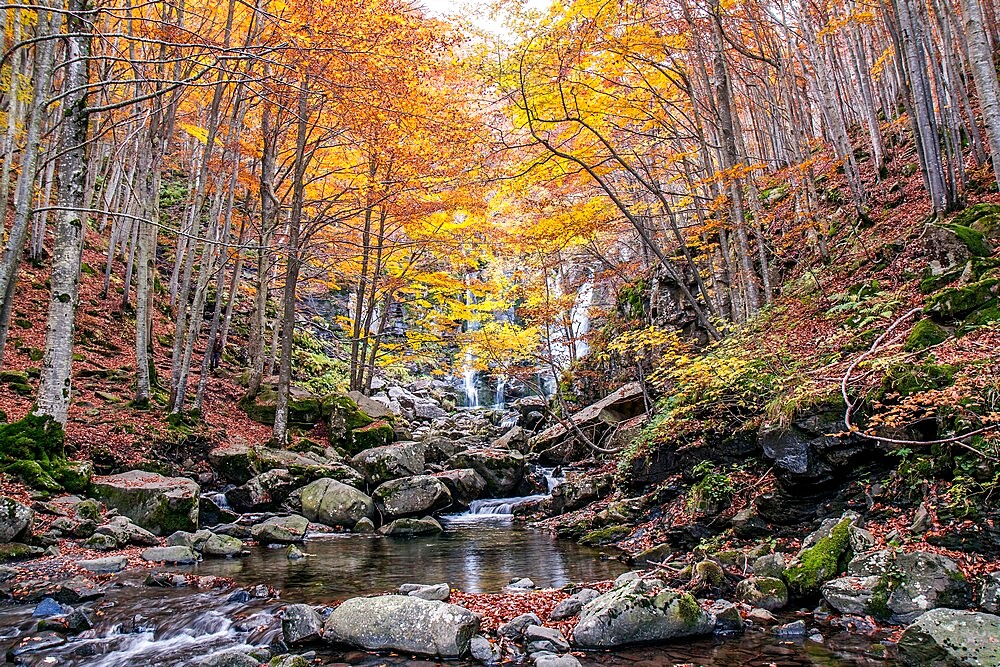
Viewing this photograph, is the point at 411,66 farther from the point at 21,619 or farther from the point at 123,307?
the point at 123,307

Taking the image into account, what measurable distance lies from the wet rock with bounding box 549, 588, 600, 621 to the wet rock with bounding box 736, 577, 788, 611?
1532mm

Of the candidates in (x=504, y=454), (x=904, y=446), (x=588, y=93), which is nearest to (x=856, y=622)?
(x=904, y=446)

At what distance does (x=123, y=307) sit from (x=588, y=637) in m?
16.9

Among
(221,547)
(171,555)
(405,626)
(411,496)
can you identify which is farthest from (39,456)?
(405,626)

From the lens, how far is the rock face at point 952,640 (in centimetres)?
390

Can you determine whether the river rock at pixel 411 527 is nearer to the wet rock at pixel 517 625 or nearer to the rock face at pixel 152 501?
the rock face at pixel 152 501

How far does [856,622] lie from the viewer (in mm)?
4941

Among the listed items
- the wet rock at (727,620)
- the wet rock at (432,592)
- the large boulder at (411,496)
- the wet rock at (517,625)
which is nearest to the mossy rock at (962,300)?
the wet rock at (727,620)

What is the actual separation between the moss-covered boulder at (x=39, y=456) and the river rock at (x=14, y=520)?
3.27 feet

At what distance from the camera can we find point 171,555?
296 inches

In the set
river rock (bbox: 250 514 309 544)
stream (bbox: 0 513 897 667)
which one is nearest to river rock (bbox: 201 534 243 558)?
stream (bbox: 0 513 897 667)

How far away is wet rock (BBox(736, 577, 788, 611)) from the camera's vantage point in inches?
215

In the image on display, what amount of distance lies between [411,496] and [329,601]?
5839mm

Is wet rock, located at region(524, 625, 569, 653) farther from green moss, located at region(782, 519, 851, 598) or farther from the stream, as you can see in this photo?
green moss, located at region(782, 519, 851, 598)
